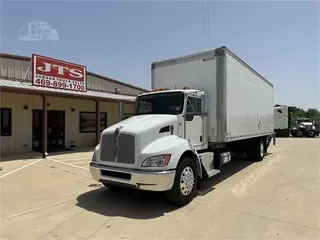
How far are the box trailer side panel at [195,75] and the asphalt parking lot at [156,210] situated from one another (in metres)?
1.96

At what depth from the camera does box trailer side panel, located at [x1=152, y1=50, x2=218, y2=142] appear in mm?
6961

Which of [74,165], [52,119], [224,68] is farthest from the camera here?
[52,119]

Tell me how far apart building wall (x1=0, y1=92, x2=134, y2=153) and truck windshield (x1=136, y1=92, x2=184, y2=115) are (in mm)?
3715

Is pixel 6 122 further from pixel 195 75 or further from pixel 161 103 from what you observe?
pixel 195 75

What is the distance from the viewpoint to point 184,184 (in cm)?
536

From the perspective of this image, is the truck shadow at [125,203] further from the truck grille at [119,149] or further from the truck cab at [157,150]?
the truck grille at [119,149]

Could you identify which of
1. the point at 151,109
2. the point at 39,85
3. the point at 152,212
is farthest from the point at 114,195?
the point at 39,85

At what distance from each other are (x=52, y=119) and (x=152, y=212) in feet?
37.2

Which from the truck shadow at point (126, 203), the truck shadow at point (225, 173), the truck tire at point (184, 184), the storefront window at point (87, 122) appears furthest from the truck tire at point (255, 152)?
the storefront window at point (87, 122)

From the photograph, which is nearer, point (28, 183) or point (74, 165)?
point (28, 183)

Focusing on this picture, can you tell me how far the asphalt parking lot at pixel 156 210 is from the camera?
13.2 ft

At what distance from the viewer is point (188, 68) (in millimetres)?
7488

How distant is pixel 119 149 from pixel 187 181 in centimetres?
156

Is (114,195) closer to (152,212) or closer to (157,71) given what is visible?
(152,212)
